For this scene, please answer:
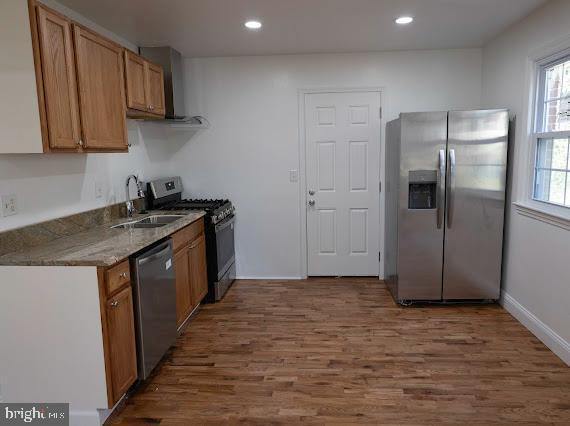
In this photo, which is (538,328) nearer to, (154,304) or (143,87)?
(154,304)

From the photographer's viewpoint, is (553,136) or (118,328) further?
(553,136)

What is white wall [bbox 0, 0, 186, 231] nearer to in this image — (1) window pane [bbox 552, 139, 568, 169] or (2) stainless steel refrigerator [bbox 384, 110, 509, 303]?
(2) stainless steel refrigerator [bbox 384, 110, 509, 303]

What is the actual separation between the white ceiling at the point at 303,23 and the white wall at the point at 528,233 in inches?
6.8

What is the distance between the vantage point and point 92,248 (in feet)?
7.65

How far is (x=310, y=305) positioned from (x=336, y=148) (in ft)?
5.67

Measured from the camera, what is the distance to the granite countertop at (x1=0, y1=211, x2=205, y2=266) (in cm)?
209

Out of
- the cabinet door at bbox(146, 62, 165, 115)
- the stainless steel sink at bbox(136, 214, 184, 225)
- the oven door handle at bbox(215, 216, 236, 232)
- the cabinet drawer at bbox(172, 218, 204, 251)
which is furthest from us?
the oven door handle at bbox(215, 216, 236, 232)

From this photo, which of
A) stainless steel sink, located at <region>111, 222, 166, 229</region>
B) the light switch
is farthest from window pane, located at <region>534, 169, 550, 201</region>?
stainless steel sink, located at <region>111, 222, 166, 229</region>

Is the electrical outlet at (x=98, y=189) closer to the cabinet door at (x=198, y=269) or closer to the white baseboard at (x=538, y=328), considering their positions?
the cabinet door at (x=198, y=269)

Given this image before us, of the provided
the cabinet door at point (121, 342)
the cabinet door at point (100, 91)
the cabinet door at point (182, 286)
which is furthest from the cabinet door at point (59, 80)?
the cabinet door at point (182, 286)

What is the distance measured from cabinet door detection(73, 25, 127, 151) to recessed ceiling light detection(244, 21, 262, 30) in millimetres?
998

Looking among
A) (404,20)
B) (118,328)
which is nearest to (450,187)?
(404,20)

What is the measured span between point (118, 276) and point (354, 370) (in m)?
1.63

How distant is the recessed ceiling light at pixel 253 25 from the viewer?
3203 mm
